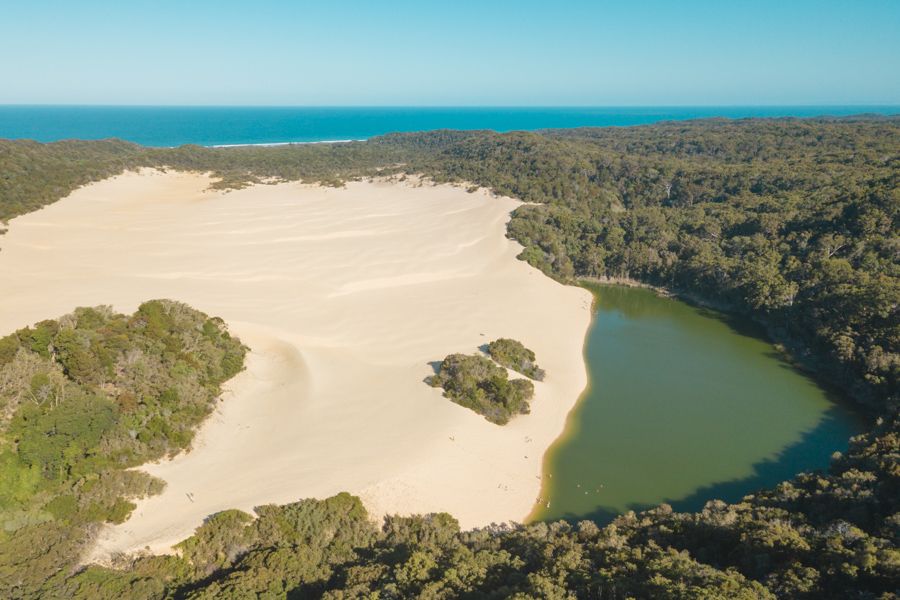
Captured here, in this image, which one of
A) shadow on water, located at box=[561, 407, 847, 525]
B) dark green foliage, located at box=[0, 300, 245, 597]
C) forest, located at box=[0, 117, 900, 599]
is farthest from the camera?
shadow on water, located at box=[561, 407, 847, 525]

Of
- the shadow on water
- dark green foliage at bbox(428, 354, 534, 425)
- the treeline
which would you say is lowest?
the shadow on water

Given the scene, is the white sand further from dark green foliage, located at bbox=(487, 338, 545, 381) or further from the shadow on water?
the shadow on water

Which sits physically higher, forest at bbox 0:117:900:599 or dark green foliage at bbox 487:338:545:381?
forest at bbox 0:117:900:599

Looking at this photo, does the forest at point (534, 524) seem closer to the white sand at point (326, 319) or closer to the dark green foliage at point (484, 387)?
the white sand at point (326, 319)

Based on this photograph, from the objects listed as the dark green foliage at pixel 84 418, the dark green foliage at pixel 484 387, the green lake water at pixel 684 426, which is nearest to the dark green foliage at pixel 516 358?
the dark green foliage at pixel 484 387

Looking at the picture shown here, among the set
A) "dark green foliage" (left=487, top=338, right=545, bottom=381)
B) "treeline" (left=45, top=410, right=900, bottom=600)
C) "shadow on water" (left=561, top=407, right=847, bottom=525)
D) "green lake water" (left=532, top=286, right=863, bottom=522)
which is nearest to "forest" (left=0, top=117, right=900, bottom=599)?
"treeline" (left=45, top=410, right=900, bottom=600)

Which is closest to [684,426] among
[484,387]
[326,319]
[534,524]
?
[484,387]

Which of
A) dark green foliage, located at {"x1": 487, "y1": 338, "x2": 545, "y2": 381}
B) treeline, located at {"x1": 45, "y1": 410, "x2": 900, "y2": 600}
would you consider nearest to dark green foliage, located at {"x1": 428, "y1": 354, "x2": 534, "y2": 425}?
dark green foliage, located at {"x1": 487, "y1": 338, "x2": 545, "y2": 381}

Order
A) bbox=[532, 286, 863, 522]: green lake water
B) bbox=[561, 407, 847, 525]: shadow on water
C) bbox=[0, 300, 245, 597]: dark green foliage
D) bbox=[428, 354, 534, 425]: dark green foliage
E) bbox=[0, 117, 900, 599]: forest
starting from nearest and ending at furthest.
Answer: bbox=[0, 117, 900, 599]: forest → bbox=[0, 300, 245, 597]: dark green foliage → bbox=[561, 407, 847, 525]: shadow on water → bbox=[532, 286, 863, 522]: green lake water → bbox=[428, 354, 534, 425]: dark green foliage

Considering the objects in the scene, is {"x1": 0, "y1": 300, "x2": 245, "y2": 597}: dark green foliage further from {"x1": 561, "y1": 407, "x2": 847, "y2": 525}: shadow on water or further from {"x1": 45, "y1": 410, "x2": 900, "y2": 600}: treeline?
{"x1": 561, "y1": 407, "x2": 847, "y2": 525}: shadow on water

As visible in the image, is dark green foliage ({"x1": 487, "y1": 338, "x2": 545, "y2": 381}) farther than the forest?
Yes
